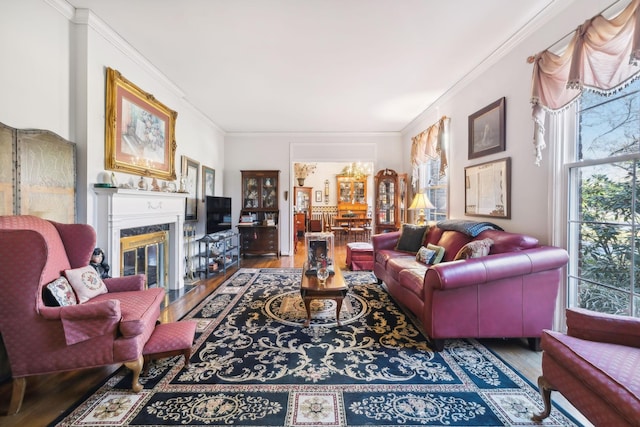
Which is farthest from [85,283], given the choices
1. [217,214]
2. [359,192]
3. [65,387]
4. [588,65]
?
[359,192]

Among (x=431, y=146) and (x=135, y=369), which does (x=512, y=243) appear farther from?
(x=135, y=369)

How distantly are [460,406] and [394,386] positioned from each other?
396 millimetres

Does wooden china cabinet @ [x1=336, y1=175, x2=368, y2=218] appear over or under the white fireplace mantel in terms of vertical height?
over

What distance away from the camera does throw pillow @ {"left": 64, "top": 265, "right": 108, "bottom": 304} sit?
1969 millimetres

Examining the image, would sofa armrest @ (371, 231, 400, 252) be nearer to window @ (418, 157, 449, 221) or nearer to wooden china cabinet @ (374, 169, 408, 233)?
window @ (418, 157, 449, 221)

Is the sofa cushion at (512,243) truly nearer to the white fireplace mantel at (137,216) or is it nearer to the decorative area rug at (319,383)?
the decorative area rug at (319,383)

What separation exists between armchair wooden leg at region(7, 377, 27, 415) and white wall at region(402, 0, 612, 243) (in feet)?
13.3

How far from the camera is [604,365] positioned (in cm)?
123

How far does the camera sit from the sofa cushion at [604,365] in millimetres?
1082

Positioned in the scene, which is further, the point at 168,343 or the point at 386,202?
the point at 386,202

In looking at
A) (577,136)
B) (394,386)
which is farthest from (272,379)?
(577,136)

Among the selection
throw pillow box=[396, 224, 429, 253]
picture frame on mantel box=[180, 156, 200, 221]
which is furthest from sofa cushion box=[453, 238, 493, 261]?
picture frame on mantel box=[180, 156, 200, 221]

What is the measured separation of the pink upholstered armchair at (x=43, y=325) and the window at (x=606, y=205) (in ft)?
11.3

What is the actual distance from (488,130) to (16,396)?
470 centimetres
